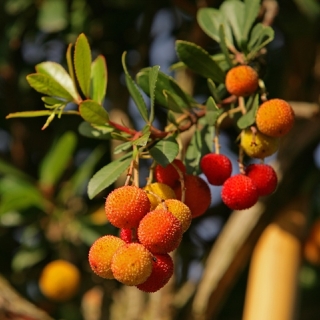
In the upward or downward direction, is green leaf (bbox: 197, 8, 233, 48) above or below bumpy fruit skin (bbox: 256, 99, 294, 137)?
below

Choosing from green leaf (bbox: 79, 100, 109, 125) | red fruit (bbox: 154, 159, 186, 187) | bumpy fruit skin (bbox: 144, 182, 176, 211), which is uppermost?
green leaf (bbox: 79, 100, 109, 125)

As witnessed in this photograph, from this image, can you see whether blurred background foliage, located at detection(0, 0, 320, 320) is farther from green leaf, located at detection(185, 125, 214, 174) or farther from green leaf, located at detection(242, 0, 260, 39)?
green leaf, located at detection(185, 125, 214, 174)

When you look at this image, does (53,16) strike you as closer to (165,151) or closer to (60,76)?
(60,76)

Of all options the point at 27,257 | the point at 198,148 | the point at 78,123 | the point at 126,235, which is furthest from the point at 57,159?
the point at 126,235

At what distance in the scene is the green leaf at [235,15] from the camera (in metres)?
0.85

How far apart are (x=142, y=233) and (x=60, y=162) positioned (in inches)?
33.9

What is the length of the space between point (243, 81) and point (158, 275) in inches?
10.5

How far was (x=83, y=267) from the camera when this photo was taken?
1.54 meters

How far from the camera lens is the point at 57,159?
140cm

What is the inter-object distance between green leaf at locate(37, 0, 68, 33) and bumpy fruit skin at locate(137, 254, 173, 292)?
86cm

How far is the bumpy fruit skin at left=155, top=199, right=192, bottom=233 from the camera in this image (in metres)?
0.59

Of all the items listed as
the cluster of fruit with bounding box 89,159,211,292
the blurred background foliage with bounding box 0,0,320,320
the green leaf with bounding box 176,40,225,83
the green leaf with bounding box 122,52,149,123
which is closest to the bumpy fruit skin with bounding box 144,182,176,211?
the cluster of fruit with bounding box 89,159,211,292

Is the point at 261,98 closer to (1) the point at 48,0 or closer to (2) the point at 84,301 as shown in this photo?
(1) the point at 48,0

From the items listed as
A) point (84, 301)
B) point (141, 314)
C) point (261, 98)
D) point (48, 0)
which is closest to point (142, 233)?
point (261, 98)
